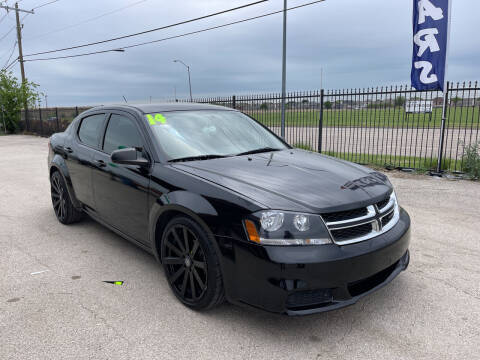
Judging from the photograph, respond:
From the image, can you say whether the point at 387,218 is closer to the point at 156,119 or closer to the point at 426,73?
the point at 156,119

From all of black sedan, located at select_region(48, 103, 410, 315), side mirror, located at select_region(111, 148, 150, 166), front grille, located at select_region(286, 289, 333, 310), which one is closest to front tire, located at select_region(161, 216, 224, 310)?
black sedan, located at select_region(48, 103, 410, 315)

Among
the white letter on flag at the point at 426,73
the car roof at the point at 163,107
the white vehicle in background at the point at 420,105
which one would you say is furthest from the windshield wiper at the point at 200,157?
the white vehicle in background at the point at 420,105

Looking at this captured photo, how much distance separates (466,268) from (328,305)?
208 cm

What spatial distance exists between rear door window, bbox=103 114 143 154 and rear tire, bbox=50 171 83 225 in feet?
4.38

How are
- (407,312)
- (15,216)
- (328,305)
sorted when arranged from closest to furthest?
(328,305) → (407,312) → (15,216)

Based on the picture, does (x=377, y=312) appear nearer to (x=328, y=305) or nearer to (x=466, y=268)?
(x=328, y=305)

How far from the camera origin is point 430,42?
8.59m

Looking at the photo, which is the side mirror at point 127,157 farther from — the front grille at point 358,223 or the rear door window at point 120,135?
the front grille at point 358,223

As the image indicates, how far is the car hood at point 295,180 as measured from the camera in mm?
2568

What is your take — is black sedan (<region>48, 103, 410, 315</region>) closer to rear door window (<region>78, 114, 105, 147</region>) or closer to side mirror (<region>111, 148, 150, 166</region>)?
side mirror (<region>111, 148, 150, 166</region>)

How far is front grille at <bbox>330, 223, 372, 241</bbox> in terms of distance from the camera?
250 centimetres

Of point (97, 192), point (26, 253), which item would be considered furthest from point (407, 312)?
point (26, 253)

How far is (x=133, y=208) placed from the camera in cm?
356

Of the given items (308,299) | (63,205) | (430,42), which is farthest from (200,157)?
(430,42)
